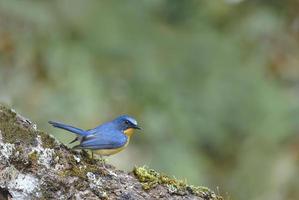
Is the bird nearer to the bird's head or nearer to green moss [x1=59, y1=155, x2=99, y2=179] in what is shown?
the bird's head

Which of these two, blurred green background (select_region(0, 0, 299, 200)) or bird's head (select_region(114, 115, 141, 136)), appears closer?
bird's head (select_region(114, 115, 141, 136))

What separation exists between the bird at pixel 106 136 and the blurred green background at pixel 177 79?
126 centimetres

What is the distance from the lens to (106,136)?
3758mm

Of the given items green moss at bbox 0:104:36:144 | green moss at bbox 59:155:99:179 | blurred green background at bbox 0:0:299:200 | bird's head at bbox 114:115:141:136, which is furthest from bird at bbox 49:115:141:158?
blurred green background at bbox 0:0:299:200

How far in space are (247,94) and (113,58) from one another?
4.46 ft

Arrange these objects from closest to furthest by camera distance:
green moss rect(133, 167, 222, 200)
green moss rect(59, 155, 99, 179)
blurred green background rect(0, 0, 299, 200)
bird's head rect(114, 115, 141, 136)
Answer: green moss rect(59, 155, 99, 179) < green moss rect(133, 167, 222, 200) < bird's head rect(114, 115, 141, 136) < blurred green background rect(0, 0, 299, 200)

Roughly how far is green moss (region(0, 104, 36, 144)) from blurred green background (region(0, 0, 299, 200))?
2.22 metres

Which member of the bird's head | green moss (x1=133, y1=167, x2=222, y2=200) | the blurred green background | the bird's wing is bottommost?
green moss (x1=133, y1=167, x2=222, y2=200)

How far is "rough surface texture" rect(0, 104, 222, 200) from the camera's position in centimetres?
286

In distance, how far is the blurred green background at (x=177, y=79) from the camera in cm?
590

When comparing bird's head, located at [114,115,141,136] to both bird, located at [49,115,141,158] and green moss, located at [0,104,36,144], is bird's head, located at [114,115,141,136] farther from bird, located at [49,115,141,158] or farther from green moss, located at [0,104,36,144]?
green moss, located at [0,104,36,144]

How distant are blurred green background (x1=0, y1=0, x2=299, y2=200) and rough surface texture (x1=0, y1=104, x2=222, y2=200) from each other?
211cm

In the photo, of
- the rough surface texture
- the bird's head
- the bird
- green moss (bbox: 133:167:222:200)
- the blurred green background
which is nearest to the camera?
the rough surface texture

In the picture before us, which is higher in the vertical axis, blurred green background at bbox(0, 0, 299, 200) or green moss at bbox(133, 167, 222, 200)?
blurred green background at bbox(0, 0, 299, 200)
